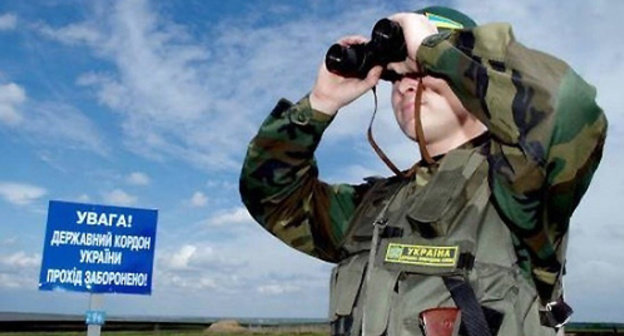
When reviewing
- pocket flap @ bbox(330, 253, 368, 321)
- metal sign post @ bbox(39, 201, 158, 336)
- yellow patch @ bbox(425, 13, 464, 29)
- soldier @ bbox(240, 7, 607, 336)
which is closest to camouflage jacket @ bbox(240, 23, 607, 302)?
soldier @ bbox(240, 7, 607, 336)

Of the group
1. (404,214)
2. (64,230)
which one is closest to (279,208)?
(404,214)

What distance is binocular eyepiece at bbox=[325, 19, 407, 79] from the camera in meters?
2.19

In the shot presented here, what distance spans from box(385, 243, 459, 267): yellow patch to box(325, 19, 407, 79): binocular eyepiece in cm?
63

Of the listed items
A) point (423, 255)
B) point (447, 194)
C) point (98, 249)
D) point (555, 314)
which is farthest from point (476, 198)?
point (98, 249)

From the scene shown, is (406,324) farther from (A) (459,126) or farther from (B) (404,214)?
(A) (459,126)

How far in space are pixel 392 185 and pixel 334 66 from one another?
0.49m

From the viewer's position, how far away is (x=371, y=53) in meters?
2.38

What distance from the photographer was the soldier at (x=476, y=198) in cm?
184

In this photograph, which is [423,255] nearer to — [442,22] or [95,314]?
[442,22]

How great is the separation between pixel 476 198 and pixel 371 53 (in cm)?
64

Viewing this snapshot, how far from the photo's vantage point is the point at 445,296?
1.97 m

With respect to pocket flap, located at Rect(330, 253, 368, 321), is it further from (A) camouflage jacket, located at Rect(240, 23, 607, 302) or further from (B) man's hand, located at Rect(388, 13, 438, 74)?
(B) man's hand, located at Rect(388, 13, 438, 74)

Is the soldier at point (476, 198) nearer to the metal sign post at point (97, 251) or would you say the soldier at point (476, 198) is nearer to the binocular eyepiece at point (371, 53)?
the binocular eyepiece at point (371, 53)

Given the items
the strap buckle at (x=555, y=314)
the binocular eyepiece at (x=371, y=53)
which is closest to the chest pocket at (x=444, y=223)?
the strap buckle at (x=555, y=314)
